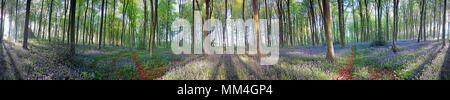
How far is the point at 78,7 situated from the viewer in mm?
18844

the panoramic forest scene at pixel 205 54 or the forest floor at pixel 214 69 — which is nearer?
the forest floor at pixel 214 69

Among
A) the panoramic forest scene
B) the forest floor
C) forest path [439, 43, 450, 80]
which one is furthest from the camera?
the panoramic forest scene

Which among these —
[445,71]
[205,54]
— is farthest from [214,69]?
[205,54]

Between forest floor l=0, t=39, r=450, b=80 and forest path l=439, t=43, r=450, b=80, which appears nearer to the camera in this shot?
forest path l=439, t=43, r=450, b=80

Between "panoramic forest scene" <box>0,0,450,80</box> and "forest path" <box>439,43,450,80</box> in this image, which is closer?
"forest path" <box>439,43,450,80</box>

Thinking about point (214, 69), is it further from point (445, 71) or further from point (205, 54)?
point (205, 54)

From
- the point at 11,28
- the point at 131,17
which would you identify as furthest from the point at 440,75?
the point at 131,17

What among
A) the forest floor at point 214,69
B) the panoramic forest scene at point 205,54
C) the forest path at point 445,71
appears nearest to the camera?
the forest path at point 445,71

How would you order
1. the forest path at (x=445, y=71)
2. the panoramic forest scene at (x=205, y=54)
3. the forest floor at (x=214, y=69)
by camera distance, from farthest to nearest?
the panoramic forest scene at (x=205, y=54)
the forest floor at (x=214, y=69)
the forest path at (x=445, y=71)

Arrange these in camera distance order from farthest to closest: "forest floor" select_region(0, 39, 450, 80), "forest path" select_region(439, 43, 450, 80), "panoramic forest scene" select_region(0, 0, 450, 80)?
Result: "panoramic forest scene" select_region(0, 0, 450, 80)
"forest floor" select_region(0, 39, 450, 80)
"forest path" select_region(439, 43, 450, 80)
